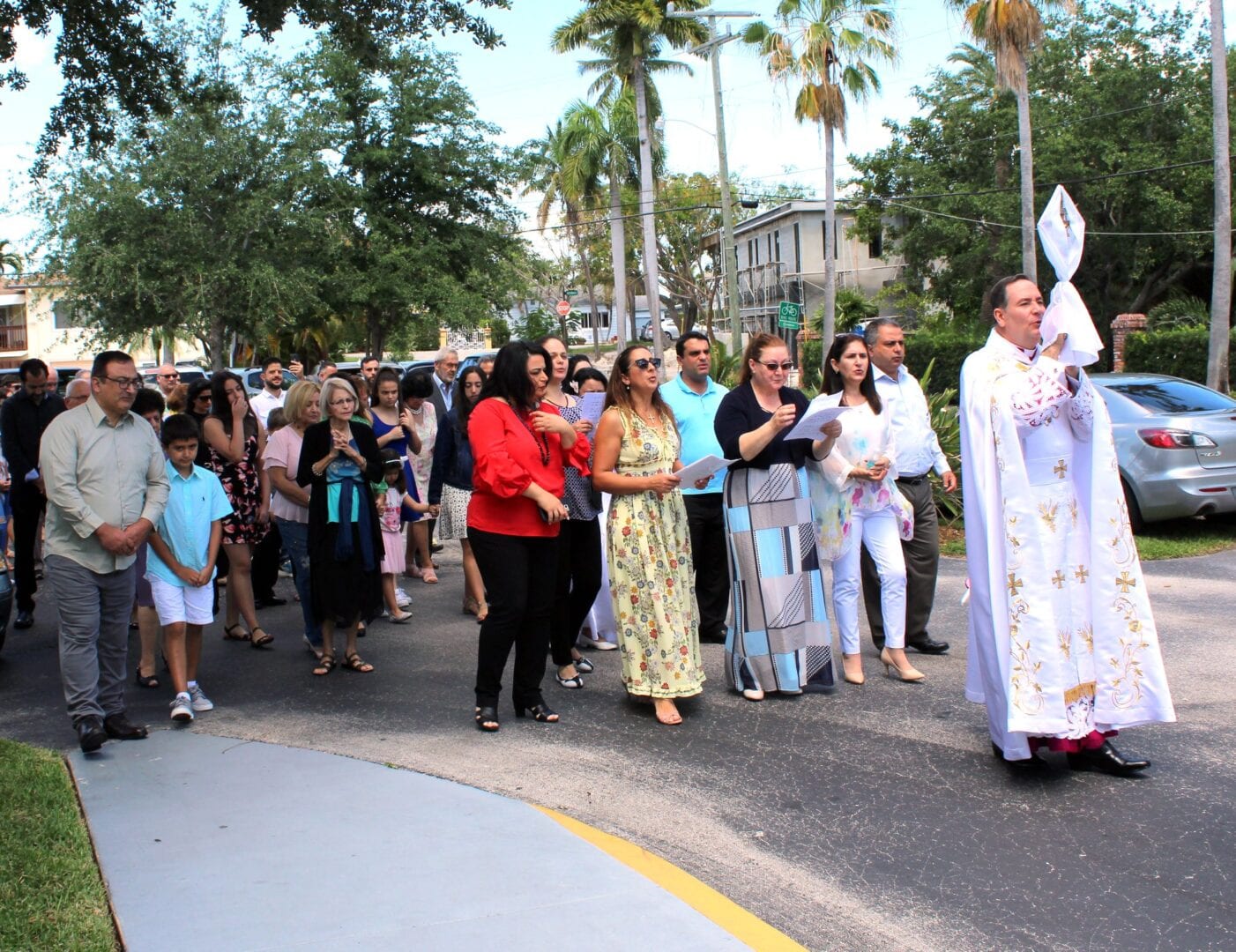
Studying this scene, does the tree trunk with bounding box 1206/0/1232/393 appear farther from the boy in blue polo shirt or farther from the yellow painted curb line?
the yellow painted curb line

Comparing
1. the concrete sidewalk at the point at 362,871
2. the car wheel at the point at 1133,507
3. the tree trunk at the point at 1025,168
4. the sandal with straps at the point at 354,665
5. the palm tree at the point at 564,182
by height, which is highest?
the palm tree at the point at 564,182

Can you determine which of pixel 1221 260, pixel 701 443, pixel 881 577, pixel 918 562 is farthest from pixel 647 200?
pixel 881 577

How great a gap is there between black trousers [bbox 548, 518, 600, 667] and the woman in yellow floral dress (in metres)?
0.75

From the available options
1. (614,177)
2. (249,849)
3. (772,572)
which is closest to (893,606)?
(772,572)

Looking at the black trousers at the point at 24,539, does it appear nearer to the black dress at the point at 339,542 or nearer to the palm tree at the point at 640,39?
the black dress at the point at 339,542

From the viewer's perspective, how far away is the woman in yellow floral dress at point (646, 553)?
629 cm

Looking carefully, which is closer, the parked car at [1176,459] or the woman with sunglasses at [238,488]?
the woman with sunglasses at [238,488]

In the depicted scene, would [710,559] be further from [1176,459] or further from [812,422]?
[1176,459]

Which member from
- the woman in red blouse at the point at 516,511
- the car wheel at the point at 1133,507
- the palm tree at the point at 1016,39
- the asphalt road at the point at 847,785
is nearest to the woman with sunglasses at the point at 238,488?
the asphalt road at the point at 847,785

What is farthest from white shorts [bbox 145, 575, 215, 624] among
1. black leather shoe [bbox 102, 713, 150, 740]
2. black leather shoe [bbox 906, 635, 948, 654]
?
black leather shoe [bbox 906, 635, 948, 654]

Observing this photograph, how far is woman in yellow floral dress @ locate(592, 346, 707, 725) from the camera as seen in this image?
6289mm

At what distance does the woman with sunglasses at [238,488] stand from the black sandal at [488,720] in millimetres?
2859

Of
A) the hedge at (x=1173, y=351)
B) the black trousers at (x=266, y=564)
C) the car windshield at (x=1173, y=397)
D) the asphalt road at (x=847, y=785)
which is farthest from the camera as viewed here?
the hedge at (x=1173, y=351)

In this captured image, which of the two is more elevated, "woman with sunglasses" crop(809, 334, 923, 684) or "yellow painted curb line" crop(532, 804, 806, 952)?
"woman with sunglasses" crop(809, 334, 923, 684)
